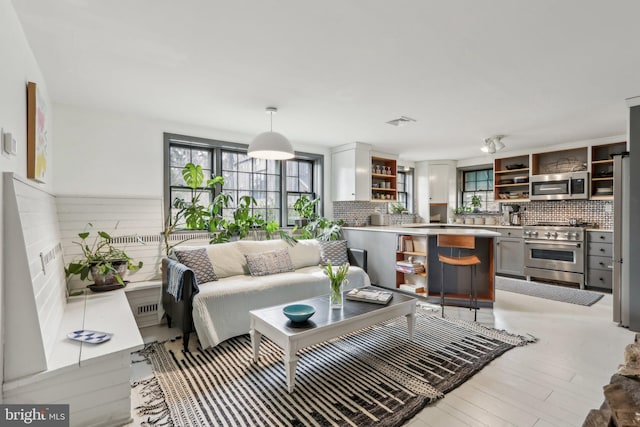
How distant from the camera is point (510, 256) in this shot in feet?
19.2

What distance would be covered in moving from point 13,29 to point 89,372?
202 cm

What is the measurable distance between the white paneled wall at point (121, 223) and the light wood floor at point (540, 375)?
2.84ft

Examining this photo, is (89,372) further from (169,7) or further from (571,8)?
(571,8)

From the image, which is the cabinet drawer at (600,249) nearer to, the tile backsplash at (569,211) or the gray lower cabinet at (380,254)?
the tile backsplash at (569,211)

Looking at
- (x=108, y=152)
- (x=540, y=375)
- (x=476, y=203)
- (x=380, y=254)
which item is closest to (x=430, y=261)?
(x=380, y=254)

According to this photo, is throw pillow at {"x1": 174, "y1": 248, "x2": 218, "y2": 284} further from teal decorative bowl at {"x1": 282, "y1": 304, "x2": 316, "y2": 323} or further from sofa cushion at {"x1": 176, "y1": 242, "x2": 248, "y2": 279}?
teal decorative bowl at {"x1": 282, "y1": 304, "x2": 316, "y2": 323}

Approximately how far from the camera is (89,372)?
5.82ft

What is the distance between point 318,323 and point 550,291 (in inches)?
171

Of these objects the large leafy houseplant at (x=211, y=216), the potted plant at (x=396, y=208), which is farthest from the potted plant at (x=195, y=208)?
the potted plant at (x=396, y=208)

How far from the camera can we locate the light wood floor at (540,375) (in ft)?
6.36

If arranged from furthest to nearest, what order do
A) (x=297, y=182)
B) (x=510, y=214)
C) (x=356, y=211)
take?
1. (x=510, y=214)
2. (x=356, y=211)
3. (x=297, y=182)

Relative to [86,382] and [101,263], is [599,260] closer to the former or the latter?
[86,382]

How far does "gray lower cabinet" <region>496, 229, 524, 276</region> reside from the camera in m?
5.71

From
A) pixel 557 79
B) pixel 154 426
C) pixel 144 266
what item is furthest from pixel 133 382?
pixel 557 79
